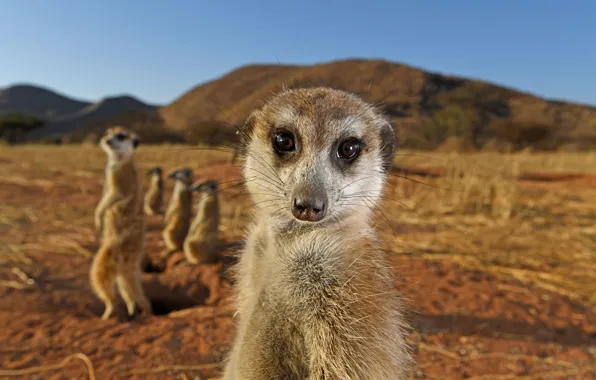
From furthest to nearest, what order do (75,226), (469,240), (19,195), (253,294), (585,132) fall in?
(585,132), (19,195), (75,226), (469,240), (253,294)

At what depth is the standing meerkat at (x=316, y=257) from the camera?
142cm

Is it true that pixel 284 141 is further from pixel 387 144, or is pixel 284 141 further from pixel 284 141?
pixel 387 144

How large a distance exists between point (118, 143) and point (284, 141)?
372 centimetres

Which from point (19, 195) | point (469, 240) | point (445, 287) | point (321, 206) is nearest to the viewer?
point (321, 206)

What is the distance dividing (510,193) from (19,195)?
789 centimetres

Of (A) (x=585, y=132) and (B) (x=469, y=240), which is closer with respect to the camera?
(B) (x=469, y=240)

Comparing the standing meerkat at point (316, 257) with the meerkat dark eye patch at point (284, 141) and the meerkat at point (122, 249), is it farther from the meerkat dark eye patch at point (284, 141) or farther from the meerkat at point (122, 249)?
the meerkat at point (122, 249)

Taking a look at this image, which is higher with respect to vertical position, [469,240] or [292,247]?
[292,247]

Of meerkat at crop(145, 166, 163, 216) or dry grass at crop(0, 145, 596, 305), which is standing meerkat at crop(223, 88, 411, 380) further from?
meerkat at crop(145, 166, 163, 216)

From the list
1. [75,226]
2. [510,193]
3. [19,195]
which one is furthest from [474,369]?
[19,195]

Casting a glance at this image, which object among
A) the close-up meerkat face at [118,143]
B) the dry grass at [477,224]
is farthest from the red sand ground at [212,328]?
the close-up meerkat face at [118,143]

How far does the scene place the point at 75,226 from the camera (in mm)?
6059

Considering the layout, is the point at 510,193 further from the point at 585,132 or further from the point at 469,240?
Result: the point at 585,132

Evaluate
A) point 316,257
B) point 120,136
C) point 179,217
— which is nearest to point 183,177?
point 179,217
